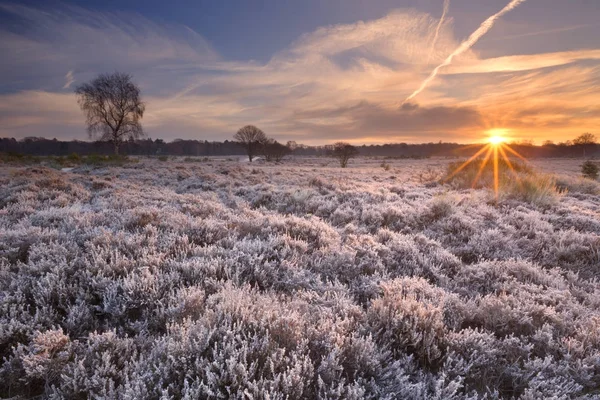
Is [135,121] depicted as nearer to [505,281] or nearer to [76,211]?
[76,211]

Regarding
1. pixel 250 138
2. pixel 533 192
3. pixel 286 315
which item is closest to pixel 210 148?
pixel 250 138

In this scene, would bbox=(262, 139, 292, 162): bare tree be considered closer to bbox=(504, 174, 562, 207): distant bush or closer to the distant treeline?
the distant treeline

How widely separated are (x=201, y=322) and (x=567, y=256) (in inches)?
242

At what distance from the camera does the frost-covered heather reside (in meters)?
2.16

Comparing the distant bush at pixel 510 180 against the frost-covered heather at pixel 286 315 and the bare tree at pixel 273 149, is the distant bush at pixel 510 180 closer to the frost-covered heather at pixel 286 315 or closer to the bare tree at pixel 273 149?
the frost-covered heather at pixel 286 315

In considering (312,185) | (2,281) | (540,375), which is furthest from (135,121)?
(540,375)

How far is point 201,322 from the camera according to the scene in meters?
2.53

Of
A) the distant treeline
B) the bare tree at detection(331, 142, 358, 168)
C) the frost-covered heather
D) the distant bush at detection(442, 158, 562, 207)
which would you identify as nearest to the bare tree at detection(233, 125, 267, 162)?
the distant treeline

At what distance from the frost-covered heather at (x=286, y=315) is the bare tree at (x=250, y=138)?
212 feet

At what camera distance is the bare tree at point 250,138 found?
226ft

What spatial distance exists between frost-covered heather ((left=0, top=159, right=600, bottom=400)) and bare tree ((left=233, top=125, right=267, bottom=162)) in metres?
64.6

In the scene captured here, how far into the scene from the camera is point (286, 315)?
9.24 ft

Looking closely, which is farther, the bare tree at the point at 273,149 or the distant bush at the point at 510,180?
the bare tree at the point at 273,149

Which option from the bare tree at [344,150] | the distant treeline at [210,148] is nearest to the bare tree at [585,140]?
the distant treeline at [210,148]
